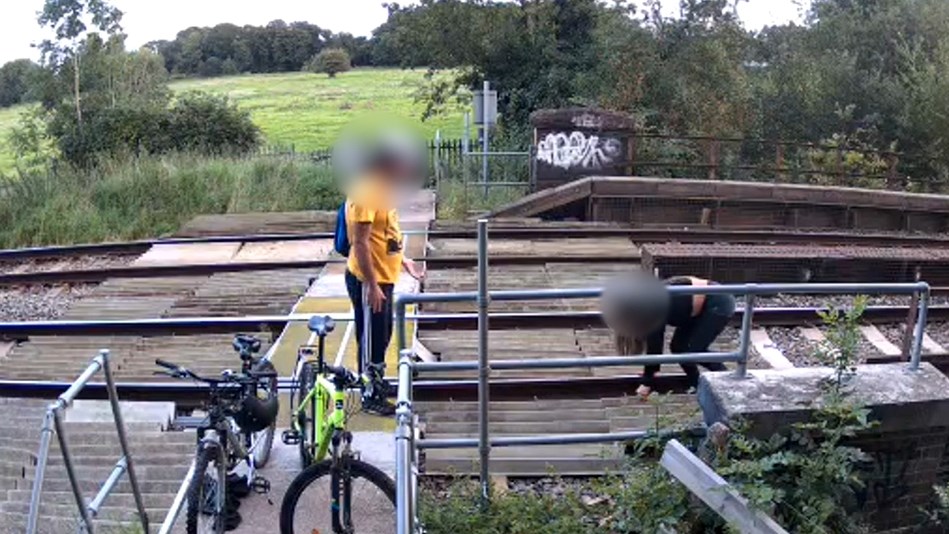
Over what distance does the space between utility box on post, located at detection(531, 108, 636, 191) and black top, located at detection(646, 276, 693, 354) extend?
1168 cm

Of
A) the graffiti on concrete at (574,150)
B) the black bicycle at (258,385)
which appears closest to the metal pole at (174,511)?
the black bicycle at (258,385)

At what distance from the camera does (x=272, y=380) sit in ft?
19.3

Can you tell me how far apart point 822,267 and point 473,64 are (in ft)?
50.4

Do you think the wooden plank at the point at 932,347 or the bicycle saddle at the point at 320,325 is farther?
the wooden plank at the point at 932,347

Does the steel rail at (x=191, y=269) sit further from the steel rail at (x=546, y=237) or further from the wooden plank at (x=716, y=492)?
the wooden plank at (x=716, y=492)

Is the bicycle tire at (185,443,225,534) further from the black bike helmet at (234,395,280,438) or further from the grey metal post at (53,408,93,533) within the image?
the grey metal post at (53,408,93,533)

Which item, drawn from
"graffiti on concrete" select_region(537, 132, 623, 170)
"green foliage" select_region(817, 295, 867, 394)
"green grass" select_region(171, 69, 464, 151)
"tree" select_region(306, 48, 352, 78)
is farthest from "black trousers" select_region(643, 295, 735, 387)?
"graffiti on concrete" select_region(537, 132, 623, 170)

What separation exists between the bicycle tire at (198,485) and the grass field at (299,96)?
15.4ft

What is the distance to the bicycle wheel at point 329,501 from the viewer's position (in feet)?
A: 16.8

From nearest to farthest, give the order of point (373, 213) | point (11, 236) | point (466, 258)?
point (373, 213)
point (466, 258)
point (11, 236)

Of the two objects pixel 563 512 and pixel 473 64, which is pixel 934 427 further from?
pixel 473 64

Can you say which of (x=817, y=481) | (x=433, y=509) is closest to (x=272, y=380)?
(x=433, y=509)

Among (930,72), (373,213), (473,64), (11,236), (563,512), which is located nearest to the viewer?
(563,512)

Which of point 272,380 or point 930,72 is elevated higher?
point 930,72
